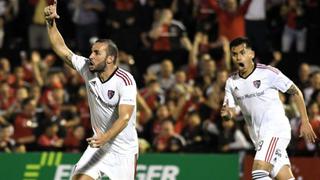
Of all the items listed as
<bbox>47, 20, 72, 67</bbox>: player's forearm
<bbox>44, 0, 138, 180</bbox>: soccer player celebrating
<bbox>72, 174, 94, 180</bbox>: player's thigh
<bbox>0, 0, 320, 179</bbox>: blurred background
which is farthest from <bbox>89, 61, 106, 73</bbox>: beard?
<bbox>0, 0, 320, 179</bbox>: blurred background

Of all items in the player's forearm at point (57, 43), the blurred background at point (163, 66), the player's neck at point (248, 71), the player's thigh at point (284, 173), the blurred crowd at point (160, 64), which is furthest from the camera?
the blurred crowd at point (160, 64)

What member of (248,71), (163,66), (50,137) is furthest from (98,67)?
(163,66)

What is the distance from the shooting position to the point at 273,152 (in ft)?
41.7

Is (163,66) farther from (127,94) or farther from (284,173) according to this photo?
(127,94)

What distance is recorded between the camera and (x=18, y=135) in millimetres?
18422

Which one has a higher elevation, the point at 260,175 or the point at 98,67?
the point at 98,67

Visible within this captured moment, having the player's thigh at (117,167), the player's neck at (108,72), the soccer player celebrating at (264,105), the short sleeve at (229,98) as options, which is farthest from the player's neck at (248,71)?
the player's thigh at (117,167)

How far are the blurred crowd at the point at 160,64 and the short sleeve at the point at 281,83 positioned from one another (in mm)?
3911

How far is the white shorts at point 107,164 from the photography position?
1192cm

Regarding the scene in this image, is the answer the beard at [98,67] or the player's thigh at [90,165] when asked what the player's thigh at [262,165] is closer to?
the player's thigh at [90,165]

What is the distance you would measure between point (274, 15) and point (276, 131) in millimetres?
9724

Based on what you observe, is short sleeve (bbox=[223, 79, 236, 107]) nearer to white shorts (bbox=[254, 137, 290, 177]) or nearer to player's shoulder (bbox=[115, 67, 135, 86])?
white shorts (bbox=[254, 137, 290, 177])

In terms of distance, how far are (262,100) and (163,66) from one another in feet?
22.0

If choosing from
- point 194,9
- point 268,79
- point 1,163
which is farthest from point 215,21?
point 268,79
